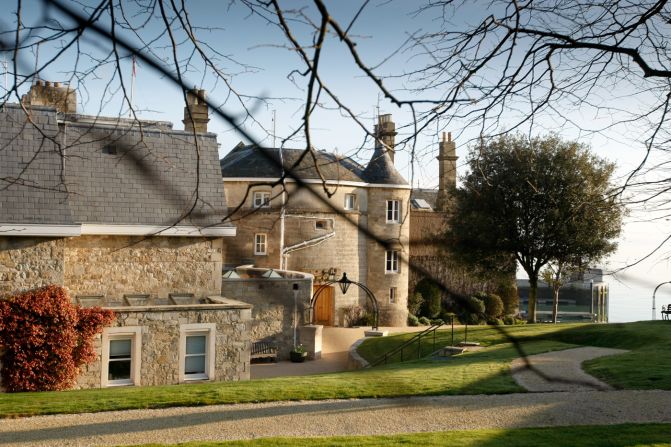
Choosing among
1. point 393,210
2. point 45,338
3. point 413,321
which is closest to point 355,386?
point 45,338

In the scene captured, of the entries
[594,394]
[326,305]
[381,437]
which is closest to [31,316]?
[381,437]

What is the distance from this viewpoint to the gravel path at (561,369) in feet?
44.7

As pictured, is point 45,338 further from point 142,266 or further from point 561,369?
point 561,369

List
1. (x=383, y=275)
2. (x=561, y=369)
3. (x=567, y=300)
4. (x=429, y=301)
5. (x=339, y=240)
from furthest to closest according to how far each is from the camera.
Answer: (x=567, y=300) → (x=429, y=301) → (x=383, y=275) → (x=339, y=240) → (x=561, y=369)

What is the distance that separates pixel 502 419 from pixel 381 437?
87.7 inches

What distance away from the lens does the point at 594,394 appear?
12930 millimetres

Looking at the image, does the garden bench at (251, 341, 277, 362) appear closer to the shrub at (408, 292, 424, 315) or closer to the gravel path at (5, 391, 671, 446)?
the gravel path at (5, 391, 671, 446)

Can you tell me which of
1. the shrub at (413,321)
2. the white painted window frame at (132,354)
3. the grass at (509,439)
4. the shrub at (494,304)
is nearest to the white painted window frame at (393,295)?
the shrub at (413,321)

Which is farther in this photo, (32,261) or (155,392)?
(32,261)

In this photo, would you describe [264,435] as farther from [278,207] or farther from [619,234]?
[619,234]

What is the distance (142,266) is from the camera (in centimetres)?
1917

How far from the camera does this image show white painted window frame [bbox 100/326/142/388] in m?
16.6

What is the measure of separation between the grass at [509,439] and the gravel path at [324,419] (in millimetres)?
429

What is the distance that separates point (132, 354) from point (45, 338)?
73.5 inches
